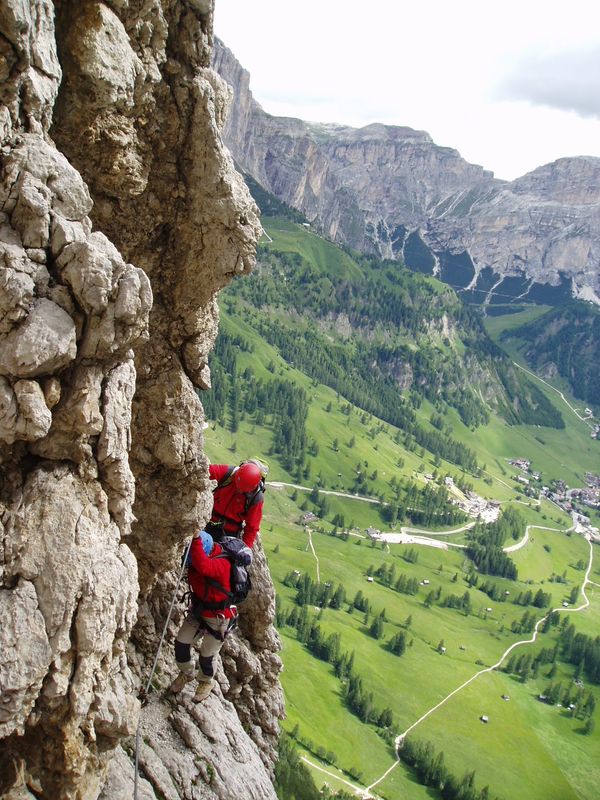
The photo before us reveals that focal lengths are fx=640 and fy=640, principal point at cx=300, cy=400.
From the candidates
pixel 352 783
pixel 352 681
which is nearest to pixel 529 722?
pixel 352 681

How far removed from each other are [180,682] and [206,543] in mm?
5270

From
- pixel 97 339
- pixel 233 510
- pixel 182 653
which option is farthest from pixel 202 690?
pixel 97 339

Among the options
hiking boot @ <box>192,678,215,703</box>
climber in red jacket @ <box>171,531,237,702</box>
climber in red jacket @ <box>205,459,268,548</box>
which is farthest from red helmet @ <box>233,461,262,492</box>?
hiking boot @ <box>192,678,215,703</box>

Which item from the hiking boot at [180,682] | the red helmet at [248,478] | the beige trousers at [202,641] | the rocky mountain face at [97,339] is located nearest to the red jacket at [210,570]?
the beige trousers at [202,641]

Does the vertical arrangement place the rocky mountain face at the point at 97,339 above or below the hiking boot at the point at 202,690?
above

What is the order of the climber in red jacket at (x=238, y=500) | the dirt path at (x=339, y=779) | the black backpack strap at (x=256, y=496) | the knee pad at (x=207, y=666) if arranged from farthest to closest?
the dirt path at (x=339, y=779)
the knee pad at (x=207, y=666)
the black backpack strap at (x=256, y=496)
the climber in red jacket at (x=238, y=500)

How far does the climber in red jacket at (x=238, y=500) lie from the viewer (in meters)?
18.8

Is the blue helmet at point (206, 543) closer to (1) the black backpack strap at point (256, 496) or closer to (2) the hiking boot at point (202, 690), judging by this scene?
(1) the black backpack strap at point (256, 496)

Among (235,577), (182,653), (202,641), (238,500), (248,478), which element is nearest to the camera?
(235,577)

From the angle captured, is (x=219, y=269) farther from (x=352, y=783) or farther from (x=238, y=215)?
(x=352, y=783)

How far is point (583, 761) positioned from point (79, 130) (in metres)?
178

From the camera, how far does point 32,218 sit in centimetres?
1072

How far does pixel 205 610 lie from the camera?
59.3 feet

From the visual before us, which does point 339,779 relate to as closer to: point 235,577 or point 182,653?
point 182,653
